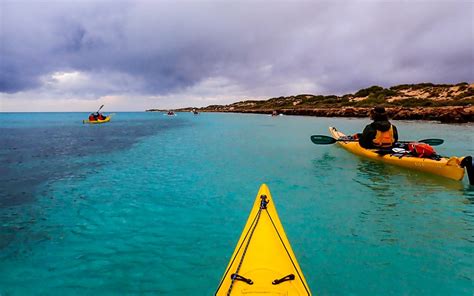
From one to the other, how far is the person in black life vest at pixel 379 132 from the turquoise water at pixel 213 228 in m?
1.18

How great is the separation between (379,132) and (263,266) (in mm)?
12481

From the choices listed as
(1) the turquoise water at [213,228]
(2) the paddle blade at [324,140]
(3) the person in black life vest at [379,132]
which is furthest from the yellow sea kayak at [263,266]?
(2) the paddle blade at [324,140]

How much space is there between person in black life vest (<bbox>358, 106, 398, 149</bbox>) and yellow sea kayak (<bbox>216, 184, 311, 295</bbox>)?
35.2 ft

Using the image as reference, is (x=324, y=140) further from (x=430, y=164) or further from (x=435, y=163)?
(x=435, y=163)

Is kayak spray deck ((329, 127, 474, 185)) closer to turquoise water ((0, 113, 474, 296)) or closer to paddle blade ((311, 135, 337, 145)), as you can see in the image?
turquoise water ((0, 113, 474, 296))

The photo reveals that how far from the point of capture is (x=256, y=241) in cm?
423

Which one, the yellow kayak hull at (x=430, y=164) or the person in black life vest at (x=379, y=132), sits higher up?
the person in black life vest at (x=379, y=132)

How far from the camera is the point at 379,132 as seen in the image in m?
13.6

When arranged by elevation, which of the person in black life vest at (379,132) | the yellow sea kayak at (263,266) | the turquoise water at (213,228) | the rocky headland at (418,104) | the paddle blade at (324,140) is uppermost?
the rocky headland at (418,104)

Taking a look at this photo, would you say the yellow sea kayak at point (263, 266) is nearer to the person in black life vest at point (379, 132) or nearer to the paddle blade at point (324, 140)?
the person in black life vest at point (379, 132)

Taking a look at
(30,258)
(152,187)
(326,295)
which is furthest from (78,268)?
(152,187)

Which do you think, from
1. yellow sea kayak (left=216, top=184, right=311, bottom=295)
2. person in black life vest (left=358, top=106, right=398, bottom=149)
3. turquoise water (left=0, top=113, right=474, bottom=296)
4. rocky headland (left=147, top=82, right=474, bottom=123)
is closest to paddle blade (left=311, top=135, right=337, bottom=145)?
person in black life vest (left=358, top=106, right=398, bottom=149)

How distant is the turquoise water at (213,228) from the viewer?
504 cm

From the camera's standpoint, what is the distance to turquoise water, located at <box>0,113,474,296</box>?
5.04 m
